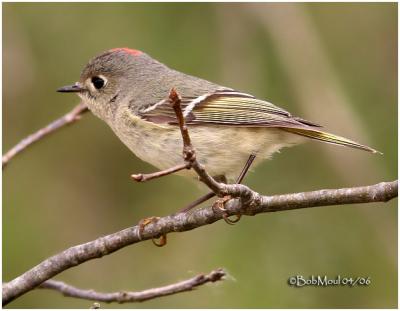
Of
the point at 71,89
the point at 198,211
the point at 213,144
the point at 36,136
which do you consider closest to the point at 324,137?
the point at 213,144

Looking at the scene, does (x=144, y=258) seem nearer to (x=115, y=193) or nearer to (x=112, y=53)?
(x=115, y=193)

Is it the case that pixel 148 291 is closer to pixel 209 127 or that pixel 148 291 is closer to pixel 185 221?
pixel 185 221

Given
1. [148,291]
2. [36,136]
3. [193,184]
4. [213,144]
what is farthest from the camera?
[193,184]

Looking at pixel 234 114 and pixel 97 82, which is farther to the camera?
pixel 97 82

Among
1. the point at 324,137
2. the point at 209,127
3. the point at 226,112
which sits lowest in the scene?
the point at 324,137

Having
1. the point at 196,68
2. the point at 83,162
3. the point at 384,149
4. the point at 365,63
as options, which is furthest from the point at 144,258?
the point at 365,63

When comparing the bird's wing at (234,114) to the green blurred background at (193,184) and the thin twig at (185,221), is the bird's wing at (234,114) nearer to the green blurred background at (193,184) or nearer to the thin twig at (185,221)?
the thin twig at (185,221)

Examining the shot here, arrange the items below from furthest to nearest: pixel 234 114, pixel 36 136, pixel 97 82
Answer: pixel 97 82
pixel 234 114
pixel 36 136
